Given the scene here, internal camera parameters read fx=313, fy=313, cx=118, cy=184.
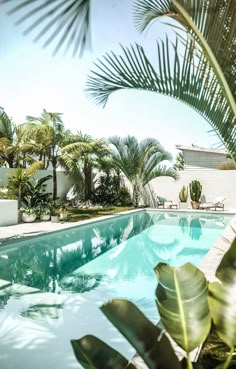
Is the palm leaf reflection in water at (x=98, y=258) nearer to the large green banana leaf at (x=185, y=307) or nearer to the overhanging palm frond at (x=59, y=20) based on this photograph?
the large green banana leaf at (x=185, y=307)

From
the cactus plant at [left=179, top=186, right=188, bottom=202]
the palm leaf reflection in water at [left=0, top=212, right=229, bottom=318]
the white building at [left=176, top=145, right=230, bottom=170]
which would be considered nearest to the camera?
the palm leaf reflection in water at [left=0, top=212, right=229, bottom=318]

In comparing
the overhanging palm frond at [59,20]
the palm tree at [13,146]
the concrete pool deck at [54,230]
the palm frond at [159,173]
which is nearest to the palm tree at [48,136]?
the palm tree at [13,146]

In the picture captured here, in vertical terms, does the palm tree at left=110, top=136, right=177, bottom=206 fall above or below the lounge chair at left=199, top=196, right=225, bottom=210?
above

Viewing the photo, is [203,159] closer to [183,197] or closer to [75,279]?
[183,197]

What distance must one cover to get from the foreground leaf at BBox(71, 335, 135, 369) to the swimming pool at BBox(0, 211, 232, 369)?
235cm

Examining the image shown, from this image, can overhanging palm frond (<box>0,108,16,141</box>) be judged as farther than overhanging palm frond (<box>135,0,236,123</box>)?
Yes

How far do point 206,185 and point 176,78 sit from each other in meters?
19.2

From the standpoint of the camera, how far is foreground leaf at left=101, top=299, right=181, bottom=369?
4.96ft

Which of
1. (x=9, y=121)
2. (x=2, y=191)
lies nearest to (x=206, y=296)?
(x=2, y=191)

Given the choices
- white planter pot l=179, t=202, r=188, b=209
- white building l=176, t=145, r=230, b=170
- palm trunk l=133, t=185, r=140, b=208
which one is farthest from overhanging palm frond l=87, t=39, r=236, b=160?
white building l=176, t=145, r=230, b=170

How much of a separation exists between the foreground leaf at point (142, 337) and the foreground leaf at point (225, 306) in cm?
27

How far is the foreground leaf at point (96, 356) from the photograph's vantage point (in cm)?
153

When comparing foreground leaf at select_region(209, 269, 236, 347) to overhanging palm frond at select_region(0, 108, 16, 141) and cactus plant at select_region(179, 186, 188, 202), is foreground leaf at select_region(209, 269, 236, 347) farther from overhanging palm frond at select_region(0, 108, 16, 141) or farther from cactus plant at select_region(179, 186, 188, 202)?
overhanging palm frond at select_region(0, 108, 16, 141)

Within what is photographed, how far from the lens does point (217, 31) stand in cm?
225
